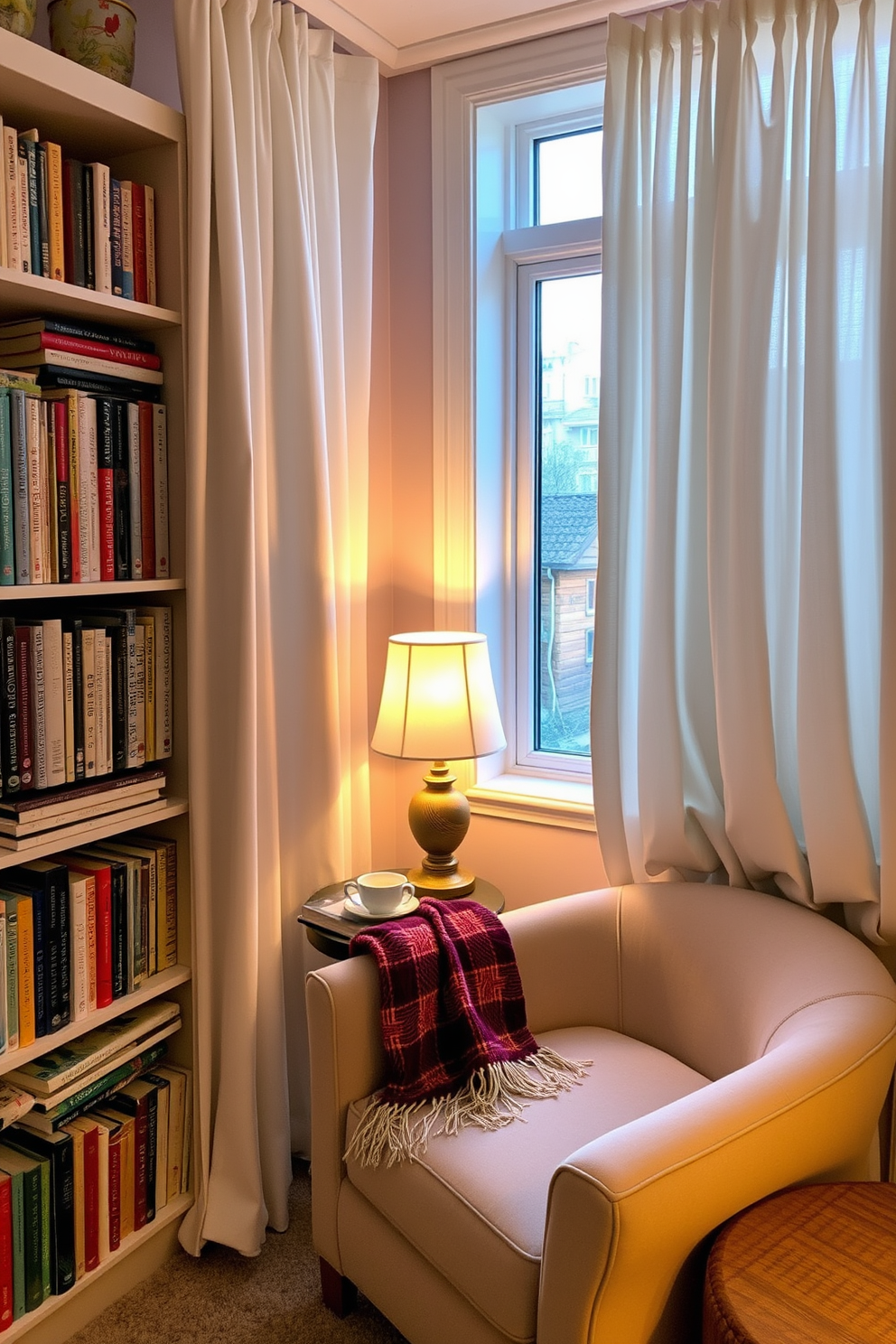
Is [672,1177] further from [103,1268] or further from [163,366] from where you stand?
[163,366]

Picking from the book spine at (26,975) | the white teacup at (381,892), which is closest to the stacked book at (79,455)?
the book spine at (26,975)

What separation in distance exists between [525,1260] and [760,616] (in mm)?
1164

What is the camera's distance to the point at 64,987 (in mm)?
1838

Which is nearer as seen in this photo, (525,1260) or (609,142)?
(525,1260)

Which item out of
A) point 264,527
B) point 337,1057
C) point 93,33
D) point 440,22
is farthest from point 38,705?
point 440,22

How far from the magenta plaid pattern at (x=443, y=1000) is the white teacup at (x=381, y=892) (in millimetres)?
120

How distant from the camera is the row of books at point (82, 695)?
173 centimetres

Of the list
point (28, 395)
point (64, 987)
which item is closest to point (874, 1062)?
point (64, 987)

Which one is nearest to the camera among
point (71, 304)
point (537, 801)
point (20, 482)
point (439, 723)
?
point (20, 482)

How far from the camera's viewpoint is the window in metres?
2.54

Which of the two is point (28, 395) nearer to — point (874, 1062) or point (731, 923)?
point (731, 923)

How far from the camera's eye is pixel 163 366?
2.01m

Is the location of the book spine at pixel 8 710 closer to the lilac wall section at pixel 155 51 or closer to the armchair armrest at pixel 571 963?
the armchair armrest at pixel 571 963

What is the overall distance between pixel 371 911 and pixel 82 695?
0.71 meters
